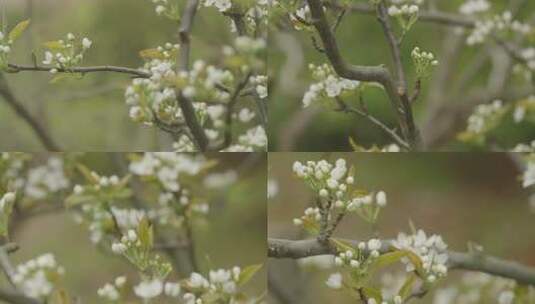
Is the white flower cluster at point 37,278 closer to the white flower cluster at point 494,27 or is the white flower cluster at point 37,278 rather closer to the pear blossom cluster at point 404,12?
the pear blossom cluster at point 404,12

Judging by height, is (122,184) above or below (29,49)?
below

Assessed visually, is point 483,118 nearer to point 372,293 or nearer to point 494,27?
point 494,27

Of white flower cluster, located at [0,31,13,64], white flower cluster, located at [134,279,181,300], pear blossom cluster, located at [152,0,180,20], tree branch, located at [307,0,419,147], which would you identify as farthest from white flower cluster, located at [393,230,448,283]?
white flower cluster, located at [0,31,13,64]

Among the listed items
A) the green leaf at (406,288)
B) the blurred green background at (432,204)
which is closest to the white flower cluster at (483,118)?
the blurred green background at (432,204)

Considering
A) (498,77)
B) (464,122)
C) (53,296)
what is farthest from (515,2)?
(53,296)

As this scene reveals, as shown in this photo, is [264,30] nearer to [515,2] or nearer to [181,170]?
[181,170]

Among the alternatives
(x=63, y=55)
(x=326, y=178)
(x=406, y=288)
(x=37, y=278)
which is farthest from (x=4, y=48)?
(x=406, y=288)
